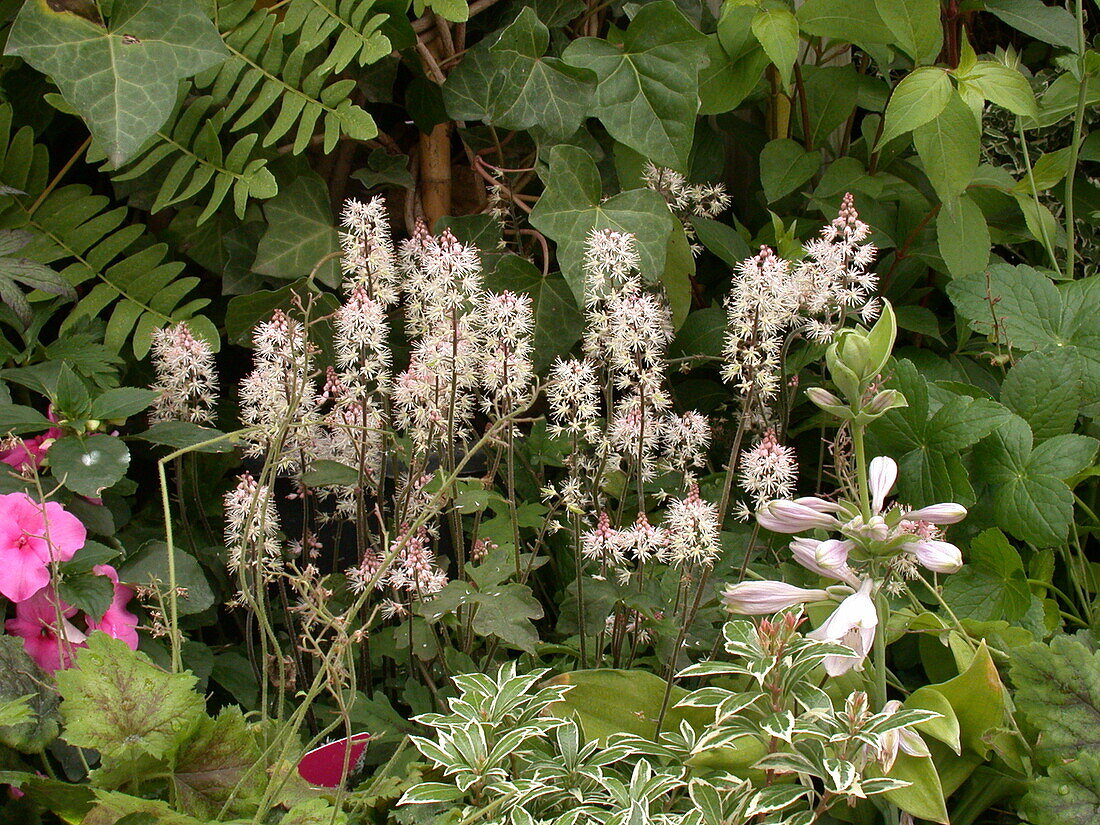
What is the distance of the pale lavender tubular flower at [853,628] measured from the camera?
72 cm

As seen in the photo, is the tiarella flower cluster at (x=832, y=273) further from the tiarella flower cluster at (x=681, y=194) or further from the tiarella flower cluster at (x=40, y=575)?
the tiarella flower cluster at (x=40, y=575)

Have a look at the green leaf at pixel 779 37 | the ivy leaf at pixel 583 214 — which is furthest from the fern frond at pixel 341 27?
the green leaf at pixel 779 37

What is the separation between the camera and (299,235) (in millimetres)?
1359

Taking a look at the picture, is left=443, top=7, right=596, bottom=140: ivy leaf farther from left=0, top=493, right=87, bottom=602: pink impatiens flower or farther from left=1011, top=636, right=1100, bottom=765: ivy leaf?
left=1011, top=636, right=1100, bottom=765: ivy leaf

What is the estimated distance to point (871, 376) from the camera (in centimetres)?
71

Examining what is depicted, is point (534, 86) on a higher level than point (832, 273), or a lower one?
higher

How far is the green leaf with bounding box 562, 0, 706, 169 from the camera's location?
4.37 feet

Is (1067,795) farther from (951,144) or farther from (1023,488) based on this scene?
(951,144)

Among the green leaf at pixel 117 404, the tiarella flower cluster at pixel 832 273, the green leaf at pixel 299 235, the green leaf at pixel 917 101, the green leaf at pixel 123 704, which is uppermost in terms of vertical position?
the green leaf at pixel 917 101

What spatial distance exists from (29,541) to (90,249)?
522 mm

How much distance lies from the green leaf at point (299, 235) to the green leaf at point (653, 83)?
40 centimetres

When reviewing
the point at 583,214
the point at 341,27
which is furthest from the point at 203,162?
the point at 583,214

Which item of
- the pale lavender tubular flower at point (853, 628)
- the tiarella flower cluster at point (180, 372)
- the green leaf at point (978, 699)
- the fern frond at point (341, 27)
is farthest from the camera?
the fern frond at point (341, 27)

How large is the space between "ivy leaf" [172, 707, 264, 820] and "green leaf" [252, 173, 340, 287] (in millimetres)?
676
